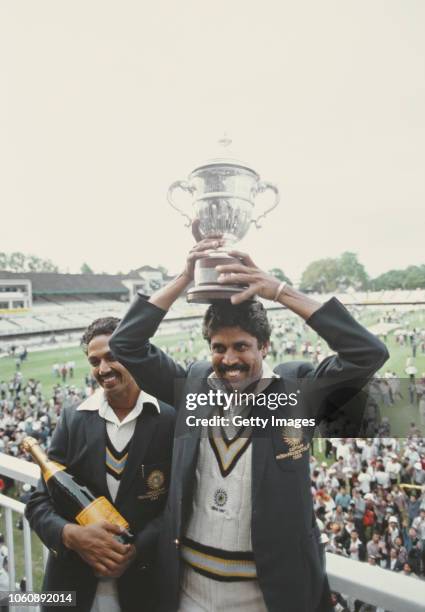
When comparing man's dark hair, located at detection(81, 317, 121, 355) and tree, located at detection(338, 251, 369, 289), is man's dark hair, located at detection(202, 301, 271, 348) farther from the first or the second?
tree, located at detection(338, 251, 369, 289)

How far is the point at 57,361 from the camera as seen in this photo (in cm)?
Answer: 2491

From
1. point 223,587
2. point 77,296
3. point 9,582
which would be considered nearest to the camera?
point 223,587

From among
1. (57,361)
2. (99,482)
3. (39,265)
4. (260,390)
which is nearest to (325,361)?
(260,390)

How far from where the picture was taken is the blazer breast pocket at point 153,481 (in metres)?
1.47

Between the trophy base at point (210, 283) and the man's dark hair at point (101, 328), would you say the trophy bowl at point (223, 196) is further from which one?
the man's dark hair at point (101, 328)

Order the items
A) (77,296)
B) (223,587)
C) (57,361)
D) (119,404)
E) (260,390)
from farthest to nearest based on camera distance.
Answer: (77,296) < (57,361) < (119,404) < (260,390) < (223,587)

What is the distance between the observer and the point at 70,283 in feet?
104

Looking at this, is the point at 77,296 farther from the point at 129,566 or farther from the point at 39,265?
the point at 129,566

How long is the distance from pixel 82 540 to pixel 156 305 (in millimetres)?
706

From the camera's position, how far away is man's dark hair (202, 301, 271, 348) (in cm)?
136

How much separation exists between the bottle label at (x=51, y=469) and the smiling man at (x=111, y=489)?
2 cm

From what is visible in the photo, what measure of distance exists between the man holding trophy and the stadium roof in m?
26.6

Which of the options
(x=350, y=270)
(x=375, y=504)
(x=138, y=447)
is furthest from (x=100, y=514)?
(x=350, y=270)

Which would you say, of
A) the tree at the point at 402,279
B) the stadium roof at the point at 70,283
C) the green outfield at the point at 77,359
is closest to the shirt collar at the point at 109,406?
the tree at the point at 402,279
